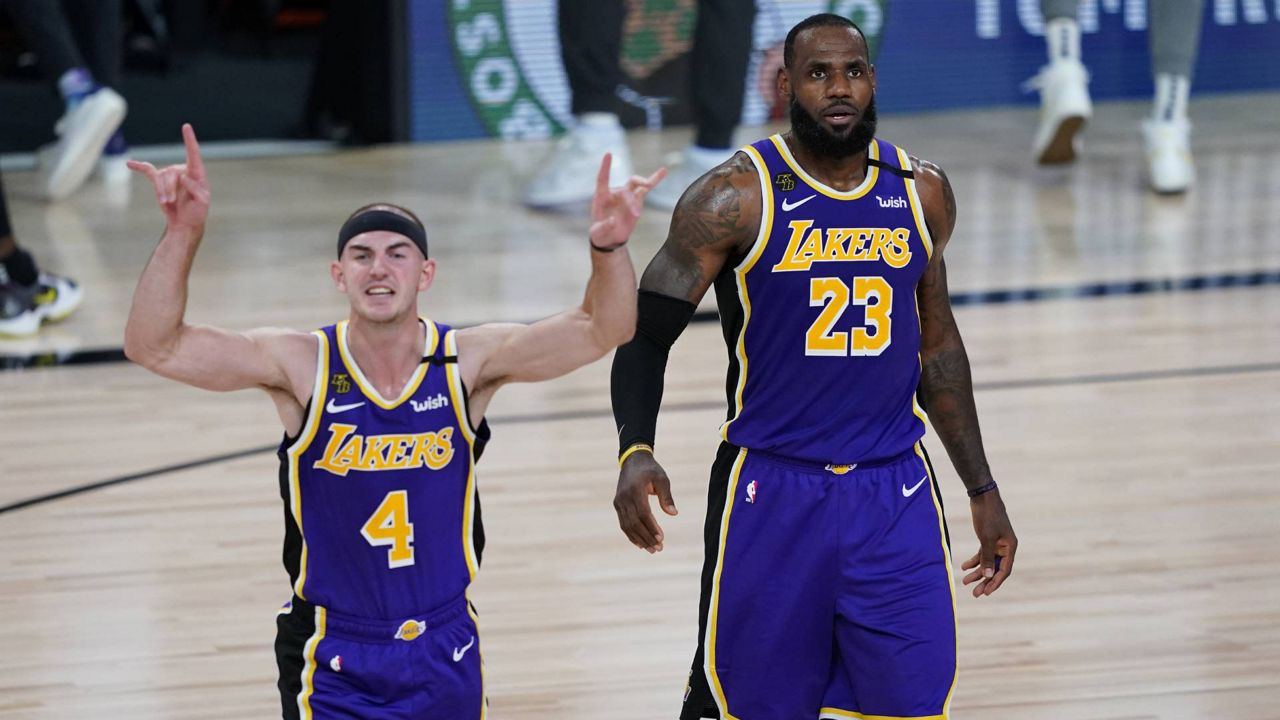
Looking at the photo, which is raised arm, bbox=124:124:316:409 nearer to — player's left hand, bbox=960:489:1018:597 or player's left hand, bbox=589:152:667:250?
player's left hand, bbox=589:152:667:250

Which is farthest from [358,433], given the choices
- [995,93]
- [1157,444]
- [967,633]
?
[995,93]

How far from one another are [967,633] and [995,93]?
25.5ft

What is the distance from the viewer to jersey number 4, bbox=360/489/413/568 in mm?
3193

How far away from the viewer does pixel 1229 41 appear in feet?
39.5

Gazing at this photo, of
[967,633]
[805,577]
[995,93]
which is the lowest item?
[995,93]

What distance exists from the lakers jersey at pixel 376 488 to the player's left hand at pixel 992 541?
960mm

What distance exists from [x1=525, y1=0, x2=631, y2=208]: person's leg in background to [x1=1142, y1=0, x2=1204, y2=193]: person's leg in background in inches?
104

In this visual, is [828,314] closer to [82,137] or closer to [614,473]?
[614,473]

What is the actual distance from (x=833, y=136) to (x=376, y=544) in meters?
1.03

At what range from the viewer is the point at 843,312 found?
10.9 feet

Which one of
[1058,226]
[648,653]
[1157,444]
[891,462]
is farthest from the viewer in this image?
[1058,226]

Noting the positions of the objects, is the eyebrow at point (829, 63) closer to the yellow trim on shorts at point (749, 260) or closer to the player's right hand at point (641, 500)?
the yellow trim on shorts at point (749, 260)

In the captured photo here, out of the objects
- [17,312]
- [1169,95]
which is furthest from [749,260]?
[1169,95]

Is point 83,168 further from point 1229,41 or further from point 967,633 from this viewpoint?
point 1229,41
